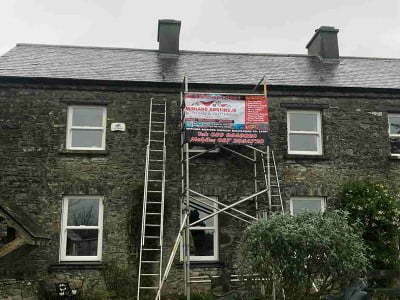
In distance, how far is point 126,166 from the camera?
48.6 ft

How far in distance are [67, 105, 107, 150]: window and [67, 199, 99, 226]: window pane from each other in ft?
5.03

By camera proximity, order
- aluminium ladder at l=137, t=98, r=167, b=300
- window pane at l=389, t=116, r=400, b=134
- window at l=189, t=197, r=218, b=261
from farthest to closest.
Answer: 1. window pane at l=389, t=116, r=400, b=134
2. window at l=189, t=197, r=218, b=261
3. aluminium ladder at l=137, t=98, r=167, b=300

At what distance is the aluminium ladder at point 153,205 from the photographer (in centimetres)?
1369

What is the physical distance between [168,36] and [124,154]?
6.11m

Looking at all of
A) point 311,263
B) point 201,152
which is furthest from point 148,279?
Result: point 311,263

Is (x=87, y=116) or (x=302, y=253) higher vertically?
(x=87, y=116)

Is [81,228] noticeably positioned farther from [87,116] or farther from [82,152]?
[87,116]

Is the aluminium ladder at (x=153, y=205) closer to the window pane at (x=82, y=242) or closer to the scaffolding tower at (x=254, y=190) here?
the scaffolding tower at (x=254, y=190)

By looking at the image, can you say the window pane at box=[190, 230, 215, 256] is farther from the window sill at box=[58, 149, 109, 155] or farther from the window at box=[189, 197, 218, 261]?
the window sill at box=[58, 149, 109, 155]

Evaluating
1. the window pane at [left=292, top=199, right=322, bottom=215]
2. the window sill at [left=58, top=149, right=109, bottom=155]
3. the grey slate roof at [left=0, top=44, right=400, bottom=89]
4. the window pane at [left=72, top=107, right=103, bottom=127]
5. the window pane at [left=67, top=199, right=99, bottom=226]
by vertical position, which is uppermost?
the grey slate roof at [left=0, top=44, right=400, bottom=89]

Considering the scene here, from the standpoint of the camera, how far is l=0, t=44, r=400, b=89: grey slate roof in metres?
15.9

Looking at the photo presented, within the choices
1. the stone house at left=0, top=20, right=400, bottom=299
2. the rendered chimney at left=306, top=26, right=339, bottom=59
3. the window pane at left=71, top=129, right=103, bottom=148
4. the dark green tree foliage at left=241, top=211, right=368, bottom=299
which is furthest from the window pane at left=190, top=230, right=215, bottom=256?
the rendered chimney at left=306, top=26, right=339, bottom=59

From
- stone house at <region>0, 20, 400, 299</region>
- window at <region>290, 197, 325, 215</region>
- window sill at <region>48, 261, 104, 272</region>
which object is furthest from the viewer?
window at <region>290, 197, 325, 215</region>

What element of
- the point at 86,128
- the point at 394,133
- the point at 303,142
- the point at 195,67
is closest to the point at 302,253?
the point at 303,142
